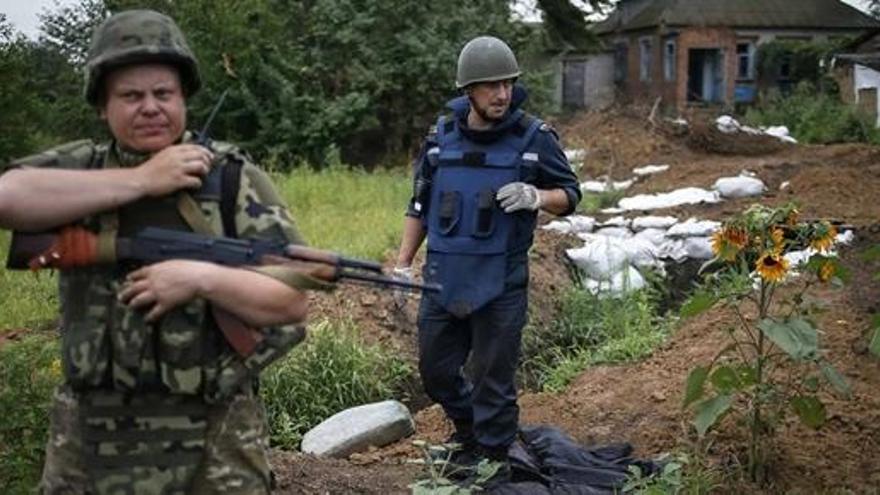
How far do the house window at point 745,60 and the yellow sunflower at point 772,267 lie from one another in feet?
105

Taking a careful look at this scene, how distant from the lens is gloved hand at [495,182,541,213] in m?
4.44

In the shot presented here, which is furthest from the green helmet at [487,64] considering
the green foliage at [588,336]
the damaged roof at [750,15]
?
the damaged roof at [750,15]

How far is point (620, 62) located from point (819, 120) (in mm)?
16392

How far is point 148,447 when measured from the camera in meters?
2.42

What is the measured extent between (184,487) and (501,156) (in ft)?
8.03

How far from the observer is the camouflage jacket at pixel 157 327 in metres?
2.37

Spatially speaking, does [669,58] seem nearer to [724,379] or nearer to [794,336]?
[724,379]

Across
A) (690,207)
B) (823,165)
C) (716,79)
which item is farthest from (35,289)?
(716,79)

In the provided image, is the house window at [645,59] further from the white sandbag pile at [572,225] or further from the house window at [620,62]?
the white sandbag pile at [572,225]

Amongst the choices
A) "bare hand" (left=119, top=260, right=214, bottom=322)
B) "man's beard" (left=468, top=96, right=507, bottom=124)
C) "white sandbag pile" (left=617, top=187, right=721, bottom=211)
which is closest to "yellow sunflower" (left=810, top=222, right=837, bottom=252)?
"man's beard" (left=468, top=96, right=507, bottom=124)

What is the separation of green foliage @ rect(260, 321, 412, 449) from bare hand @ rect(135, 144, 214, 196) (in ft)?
12.5

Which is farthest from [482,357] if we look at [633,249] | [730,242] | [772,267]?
[633,249]

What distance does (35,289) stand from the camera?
324 inches

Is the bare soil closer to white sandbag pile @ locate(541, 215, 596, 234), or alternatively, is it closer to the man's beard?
white sandbag pile @ locate(541, 215, 596, 234)
